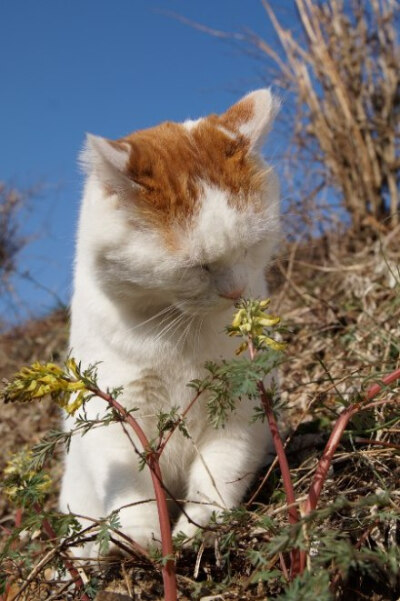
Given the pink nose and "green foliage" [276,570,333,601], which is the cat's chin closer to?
the pink nose

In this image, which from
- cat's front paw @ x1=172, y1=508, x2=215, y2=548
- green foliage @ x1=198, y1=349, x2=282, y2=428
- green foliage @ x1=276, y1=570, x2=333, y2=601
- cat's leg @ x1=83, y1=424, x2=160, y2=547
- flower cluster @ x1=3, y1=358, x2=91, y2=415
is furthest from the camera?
cat's leg @ x1=83, y1=424, x2=160, y2=547

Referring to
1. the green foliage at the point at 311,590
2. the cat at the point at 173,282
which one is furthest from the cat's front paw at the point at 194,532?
the green foliage at the point at 311,590

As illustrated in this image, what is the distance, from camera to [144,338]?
5.86ft

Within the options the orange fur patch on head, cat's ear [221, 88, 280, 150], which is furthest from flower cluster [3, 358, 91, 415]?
cat's ear [221, 88, 280, 150]

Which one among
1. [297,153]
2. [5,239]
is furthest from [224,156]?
[5,239]

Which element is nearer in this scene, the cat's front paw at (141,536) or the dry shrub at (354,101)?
the cat's front paw at (141,536)

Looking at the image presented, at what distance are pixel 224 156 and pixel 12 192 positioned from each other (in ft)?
25.0

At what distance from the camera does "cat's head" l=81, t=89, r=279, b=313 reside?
5.14ft

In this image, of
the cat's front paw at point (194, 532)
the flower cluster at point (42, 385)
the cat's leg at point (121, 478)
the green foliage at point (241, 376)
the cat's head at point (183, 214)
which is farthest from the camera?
the cat's leg at point (121, 478)

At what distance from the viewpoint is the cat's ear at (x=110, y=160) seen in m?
1.62

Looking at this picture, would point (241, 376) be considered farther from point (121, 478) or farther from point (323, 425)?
point (323, 425)

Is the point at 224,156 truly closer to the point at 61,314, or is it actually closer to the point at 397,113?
the point at 397,113

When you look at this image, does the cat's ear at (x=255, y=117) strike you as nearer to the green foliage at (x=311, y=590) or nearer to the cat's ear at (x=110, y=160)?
the cat's ear at (x=110, y=160)

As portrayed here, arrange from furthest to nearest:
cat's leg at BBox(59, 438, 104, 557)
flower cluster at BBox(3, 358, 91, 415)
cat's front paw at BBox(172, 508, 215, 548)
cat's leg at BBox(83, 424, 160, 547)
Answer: cat's leg at BBox(59, 438, 104, 557) < cat's leg at BBox(83, 424, 160, 547) < cat's front paw at BBox(172, 508, 215, 548) < flower cluster at BBox(3, 358, 91, 415)
